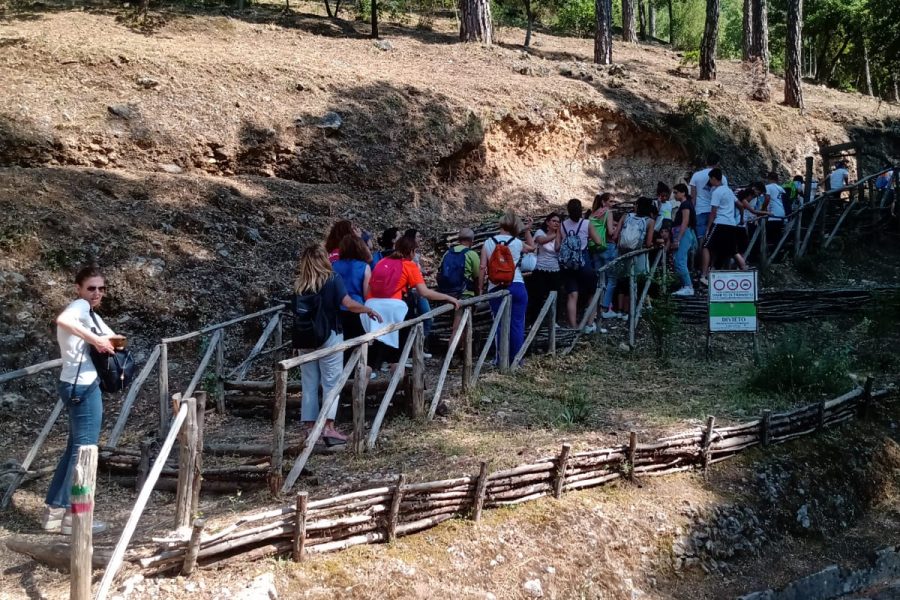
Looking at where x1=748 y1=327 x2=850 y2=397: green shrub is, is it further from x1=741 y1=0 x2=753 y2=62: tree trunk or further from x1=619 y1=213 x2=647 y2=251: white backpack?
x1=741 y1=0 x2=753 y2=62: tree trunk

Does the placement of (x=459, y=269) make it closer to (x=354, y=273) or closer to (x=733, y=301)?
(x=354, y=273)

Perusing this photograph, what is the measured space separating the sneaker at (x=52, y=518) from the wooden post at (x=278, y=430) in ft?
4.61

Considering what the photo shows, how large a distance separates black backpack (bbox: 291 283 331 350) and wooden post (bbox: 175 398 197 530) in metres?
1.35

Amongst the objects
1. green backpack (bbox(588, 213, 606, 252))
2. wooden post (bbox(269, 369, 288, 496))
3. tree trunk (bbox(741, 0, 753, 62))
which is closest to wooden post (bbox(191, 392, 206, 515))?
wooden post (bbox(269, 369, 288, 496))

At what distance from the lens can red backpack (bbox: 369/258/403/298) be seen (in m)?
7.52

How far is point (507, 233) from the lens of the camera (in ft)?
29.9

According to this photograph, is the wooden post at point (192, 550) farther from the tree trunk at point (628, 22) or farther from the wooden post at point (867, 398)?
the tree trunk at point (628, 22)

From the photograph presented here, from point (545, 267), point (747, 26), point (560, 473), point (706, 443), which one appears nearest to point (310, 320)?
point (560, 473)

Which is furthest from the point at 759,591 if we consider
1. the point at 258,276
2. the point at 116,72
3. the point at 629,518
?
the point at 116,72

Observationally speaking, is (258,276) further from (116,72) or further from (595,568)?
(595,568)

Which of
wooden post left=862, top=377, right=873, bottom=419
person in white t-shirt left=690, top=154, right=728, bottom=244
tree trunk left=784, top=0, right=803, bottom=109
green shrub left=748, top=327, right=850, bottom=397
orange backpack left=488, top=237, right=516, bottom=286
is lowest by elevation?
wooden post left=862, top=377, right=873, bottom=419

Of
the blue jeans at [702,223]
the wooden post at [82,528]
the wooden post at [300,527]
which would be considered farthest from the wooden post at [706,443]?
the blue jeans at [702,223]

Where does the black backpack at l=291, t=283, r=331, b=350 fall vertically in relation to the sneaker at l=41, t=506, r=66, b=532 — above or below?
above

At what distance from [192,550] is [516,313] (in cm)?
508
